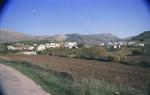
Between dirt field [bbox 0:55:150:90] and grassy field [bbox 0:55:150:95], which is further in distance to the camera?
dirt field [bbox 0:55:150:90]

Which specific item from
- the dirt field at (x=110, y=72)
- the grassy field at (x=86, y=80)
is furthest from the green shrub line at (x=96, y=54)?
the grassy field at (x=86, y=80)

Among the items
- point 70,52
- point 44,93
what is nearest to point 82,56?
point 70,52

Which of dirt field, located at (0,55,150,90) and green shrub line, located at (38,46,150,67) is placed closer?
dirt field, located at (0,55,150,90)

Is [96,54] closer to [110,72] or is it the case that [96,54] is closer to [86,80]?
[110,72]

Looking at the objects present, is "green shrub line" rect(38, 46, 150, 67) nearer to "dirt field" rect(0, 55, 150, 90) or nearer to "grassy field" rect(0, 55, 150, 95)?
"dirt field" rect(0, 55, 150, 90)

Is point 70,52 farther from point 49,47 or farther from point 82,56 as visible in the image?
point 49,47

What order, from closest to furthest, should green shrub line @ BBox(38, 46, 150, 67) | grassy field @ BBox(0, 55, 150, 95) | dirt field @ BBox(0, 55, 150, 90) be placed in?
grassy field @ BBox(0, 55, 150, 95), dirt field @ BBox(0, 55, 150, 90), green shrub line @ BBox(38, 46, 150, 67)

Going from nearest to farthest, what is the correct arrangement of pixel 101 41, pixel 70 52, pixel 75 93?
pixel 75 93 < pixel 70 52 < pixel 101 41

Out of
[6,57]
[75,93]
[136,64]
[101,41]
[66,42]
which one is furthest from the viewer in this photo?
[101,41]

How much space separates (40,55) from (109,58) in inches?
352

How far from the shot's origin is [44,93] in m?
8.58

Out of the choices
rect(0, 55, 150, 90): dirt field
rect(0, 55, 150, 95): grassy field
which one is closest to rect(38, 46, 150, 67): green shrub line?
rect(0, 55, 150, 90): dirt field

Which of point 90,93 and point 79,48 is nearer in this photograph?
point 90,93

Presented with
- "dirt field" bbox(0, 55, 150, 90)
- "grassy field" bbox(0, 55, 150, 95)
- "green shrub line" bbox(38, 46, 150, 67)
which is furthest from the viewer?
"green shrub line" bbox(38, 46, 150, 67)
